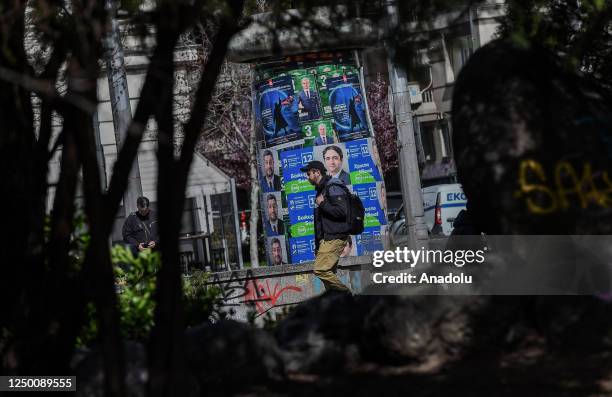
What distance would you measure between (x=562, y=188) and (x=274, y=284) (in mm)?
6619

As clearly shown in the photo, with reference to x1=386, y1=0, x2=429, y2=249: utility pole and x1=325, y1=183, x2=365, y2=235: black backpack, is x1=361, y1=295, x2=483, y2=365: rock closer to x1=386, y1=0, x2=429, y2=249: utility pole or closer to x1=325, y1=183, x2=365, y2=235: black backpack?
x1=325, y1=183, x2=365, y2=235: black backpack

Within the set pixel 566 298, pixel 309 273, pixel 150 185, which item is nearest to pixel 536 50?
pixel 566 298

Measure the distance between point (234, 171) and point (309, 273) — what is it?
20.8 meters

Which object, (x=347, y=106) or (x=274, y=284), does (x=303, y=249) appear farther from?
(x=274, y=284)

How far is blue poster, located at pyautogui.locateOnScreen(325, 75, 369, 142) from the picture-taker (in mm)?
17109

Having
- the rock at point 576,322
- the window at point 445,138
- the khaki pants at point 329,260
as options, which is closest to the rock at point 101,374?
the rock at point 576,322

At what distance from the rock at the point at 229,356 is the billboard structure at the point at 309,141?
918 cm

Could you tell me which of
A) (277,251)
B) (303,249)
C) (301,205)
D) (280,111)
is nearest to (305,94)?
(280,111)

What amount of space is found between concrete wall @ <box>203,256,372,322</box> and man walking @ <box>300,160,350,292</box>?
2.38 feet

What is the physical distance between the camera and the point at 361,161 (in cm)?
1714

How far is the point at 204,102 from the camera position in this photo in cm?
547

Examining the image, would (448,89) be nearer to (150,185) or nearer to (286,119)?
(150,185)

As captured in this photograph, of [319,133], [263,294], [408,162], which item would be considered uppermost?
[319,133]

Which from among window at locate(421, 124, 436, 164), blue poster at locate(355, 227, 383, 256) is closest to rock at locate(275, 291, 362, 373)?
blue poster at locate(355, 227, 383, 256)
